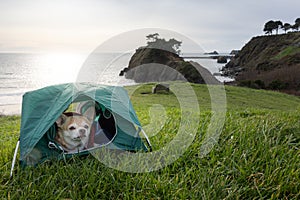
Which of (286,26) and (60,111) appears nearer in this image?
(60,111)

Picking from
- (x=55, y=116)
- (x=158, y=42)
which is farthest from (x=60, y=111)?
(x=158, y=42)

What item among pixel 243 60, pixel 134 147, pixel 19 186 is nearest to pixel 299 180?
pixel 134 147

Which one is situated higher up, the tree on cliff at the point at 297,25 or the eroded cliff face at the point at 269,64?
the tree on cliff at the point at 297,25

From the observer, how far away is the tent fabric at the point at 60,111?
2297 millimetres

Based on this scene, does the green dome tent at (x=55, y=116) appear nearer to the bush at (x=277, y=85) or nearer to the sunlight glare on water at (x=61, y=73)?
the sunlight glare on water at (x=61, y=73)

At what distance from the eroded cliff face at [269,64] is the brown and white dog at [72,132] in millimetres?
14765

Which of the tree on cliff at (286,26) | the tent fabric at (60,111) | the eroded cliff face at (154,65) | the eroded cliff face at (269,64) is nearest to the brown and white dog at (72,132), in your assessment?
the tent fabric at (60,111)

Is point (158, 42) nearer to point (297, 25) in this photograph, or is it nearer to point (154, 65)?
point (154, 65)

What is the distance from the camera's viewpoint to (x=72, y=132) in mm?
2463

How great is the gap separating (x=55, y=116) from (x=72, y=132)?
253 millimetres

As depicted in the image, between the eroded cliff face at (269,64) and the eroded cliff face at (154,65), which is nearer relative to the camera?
the eroded cliff face at (154,65)

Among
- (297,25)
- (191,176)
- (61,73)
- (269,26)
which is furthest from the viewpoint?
(269,26)

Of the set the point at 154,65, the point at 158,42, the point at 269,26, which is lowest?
the point at 154,65

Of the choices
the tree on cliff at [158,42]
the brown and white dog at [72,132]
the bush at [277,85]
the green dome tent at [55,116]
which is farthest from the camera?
the bush at [277,85]
